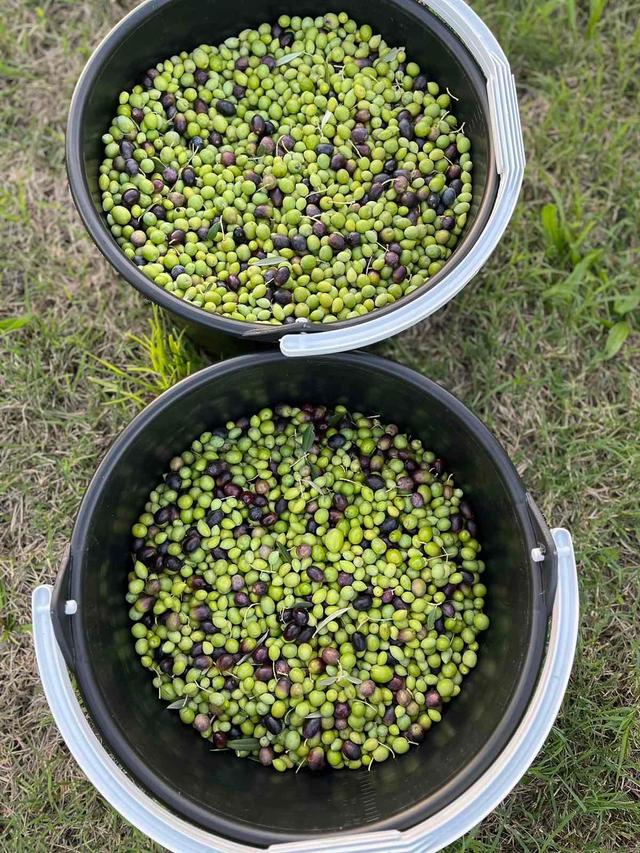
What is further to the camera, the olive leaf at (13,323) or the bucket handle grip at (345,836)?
the olive leaf at (13,323)

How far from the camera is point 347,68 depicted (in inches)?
78.9

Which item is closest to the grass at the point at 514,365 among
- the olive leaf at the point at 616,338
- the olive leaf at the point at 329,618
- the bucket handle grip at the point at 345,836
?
the olive leaf at the point at 616,338

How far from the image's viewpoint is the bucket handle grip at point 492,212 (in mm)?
1590

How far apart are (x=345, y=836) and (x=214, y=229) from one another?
4.36 feet

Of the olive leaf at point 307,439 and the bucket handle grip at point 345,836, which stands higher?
Answer: the olive leaf at point 307,439

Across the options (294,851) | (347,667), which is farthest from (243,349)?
(294,851)

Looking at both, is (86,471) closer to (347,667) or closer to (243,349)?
(243,349)

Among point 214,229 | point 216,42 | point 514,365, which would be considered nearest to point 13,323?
point 214,229

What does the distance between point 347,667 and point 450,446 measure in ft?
Result: 1.76

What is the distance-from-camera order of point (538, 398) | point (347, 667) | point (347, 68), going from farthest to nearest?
point (538, 398) < point (347, 68) < point (347, 667)

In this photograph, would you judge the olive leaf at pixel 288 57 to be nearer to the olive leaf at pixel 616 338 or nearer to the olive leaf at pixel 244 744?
the olive leaf at pixel 616 338

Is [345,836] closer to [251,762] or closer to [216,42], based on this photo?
[251,762]

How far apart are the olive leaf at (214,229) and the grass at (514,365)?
0.32 metres

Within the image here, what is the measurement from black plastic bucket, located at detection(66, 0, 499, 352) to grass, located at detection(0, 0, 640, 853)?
0.41m
